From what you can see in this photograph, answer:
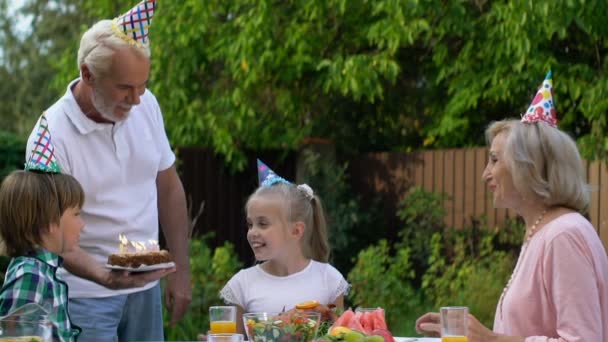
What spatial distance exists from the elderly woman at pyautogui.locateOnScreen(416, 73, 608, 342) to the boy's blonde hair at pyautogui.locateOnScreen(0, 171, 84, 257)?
4.39 feet

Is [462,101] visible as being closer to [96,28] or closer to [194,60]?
[194,60]

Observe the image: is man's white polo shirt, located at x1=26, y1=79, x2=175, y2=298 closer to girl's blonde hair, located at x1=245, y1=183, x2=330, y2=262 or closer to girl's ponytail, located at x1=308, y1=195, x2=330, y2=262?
girl's blonde hair, located at x1=245, y1=183, x2=330, y2=262

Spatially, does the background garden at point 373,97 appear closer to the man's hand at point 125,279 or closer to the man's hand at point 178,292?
the man's hand at point 178,292

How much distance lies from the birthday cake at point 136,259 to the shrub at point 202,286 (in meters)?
4.11

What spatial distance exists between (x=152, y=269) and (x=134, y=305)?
48cm

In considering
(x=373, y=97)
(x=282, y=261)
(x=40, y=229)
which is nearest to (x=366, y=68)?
(x=373, y=97)

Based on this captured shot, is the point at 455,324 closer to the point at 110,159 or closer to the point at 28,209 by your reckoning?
the point at 28,209

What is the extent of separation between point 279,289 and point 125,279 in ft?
3.00

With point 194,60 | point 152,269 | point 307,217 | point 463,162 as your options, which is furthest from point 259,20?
point 152,269

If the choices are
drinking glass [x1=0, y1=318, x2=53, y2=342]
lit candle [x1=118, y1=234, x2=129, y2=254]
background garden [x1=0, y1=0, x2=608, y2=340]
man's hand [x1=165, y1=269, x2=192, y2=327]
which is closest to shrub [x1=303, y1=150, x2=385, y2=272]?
background garden [x1=0, y1=0, x2=608, y2=340]

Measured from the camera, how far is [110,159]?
4.07m

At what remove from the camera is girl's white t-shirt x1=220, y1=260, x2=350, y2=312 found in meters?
4.36

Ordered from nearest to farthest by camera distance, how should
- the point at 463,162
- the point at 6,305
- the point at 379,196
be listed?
the point at 6,305 → the point at 463,162 → the point at 379,196

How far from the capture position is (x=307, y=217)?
15.1 feet
